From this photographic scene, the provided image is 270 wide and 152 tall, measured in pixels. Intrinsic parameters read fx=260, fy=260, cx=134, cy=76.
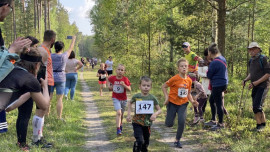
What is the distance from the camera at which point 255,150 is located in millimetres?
4703

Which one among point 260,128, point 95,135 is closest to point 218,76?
point 260,128

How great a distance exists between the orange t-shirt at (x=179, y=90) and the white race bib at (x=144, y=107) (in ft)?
3.06

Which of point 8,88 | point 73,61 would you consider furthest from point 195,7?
point 8,88

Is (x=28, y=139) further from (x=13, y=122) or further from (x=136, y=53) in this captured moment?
(x=136, y=53)

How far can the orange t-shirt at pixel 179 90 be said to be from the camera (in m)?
5.32

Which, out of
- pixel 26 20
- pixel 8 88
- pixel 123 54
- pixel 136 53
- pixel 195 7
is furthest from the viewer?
pixel 26 20

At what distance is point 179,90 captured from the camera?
5.32 metres

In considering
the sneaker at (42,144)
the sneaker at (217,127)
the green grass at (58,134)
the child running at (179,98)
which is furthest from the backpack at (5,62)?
the sneaker at (217,127)

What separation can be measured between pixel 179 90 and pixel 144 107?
108 centimetres

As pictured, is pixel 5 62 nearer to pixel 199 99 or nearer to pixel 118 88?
pixel 118 88

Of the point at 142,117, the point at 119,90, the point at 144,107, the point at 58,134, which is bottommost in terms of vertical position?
the point at 58,134

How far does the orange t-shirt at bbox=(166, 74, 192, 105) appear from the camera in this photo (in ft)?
17.4

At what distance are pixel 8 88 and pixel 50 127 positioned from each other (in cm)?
392

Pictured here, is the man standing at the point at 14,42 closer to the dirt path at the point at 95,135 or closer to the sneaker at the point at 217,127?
the dirt path at the point at 95,135
